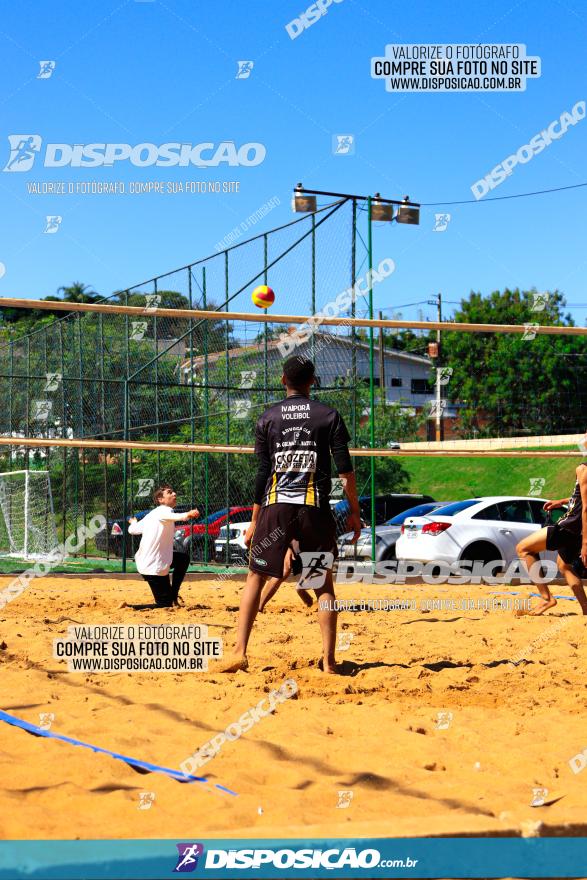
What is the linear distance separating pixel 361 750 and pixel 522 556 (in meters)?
4.87

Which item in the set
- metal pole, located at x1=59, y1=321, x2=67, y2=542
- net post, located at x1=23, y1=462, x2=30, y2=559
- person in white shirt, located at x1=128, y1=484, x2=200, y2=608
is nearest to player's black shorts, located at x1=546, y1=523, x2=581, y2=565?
person in white shirt, located at x1=128, y1=484, x2=200, y2=608

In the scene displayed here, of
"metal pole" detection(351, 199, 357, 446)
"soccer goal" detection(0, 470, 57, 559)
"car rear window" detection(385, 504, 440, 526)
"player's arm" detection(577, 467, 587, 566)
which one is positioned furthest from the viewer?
"soccer goal" detection(0, 470, 57, 559)

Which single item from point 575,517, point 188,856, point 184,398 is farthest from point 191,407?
point 188,856

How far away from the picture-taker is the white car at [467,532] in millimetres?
13398

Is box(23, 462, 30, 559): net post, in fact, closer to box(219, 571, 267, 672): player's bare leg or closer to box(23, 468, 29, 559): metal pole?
box(23, 468, 29, 559): metal pole

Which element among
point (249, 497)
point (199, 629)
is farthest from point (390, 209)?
point (199, 629)

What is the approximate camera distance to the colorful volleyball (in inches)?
522

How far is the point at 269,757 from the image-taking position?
401 cm

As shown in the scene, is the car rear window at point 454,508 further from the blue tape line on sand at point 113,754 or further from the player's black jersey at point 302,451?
the blue tape line on sand at point 113,754

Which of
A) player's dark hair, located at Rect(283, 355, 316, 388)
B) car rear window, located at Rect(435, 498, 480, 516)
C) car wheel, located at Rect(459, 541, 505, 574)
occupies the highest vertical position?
player's dark hair, located at Rect(283, 355, 316, 388)

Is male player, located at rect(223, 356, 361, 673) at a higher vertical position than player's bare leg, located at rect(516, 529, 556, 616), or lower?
higher

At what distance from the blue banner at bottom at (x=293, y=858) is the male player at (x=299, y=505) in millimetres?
2750

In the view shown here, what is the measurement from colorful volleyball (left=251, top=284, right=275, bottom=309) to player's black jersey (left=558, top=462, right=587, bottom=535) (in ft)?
20.4

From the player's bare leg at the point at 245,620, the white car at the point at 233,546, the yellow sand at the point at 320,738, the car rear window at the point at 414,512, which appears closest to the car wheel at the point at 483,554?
the car rear window at the point at 414,512
